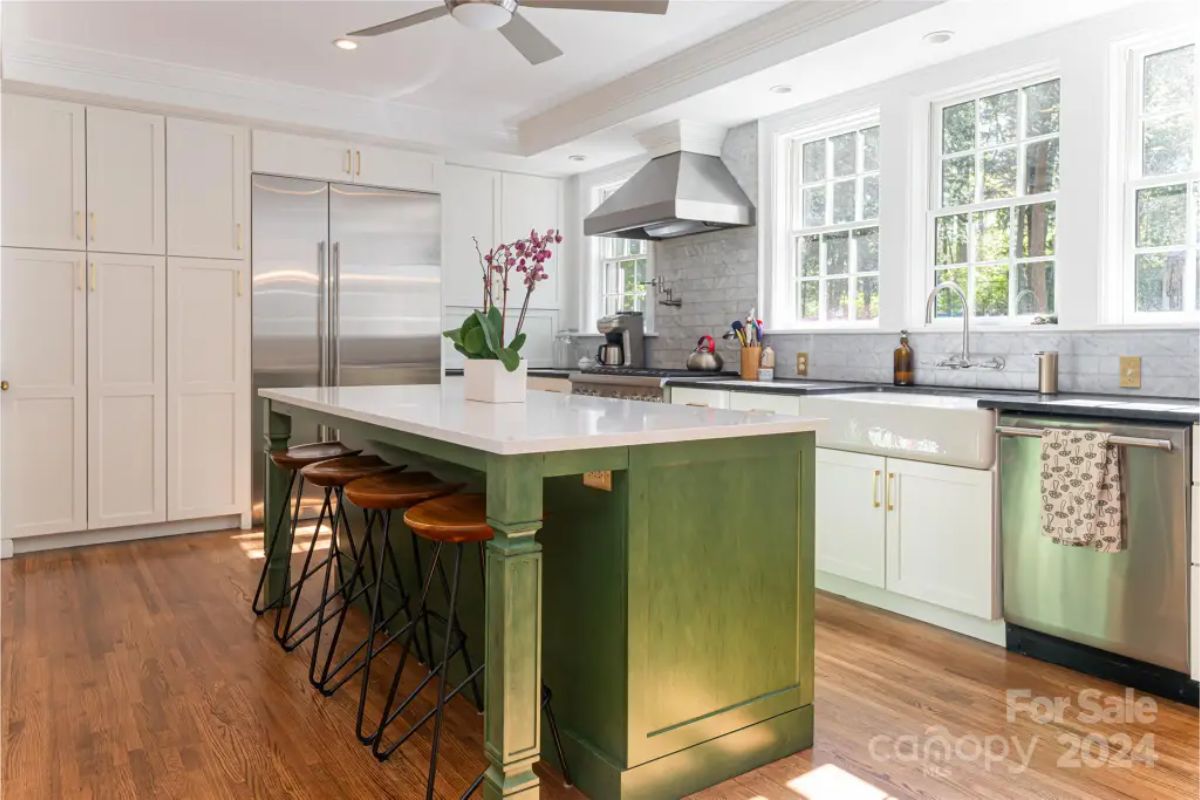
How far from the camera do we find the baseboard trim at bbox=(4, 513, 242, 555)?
14.8 ft

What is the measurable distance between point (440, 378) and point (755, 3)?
3144 mm

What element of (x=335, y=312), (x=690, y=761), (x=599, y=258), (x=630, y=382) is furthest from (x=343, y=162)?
(x=690, y=761)

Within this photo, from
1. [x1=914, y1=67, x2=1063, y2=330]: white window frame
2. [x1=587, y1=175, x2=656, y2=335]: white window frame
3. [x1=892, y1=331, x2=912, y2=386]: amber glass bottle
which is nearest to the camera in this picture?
[x1=914, y1=67, x2=1063, y2=330]: white window frame

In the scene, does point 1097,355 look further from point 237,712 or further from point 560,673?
point 237,712

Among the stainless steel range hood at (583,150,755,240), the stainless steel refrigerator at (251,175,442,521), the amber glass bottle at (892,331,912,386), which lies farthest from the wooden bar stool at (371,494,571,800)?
the stainless steel refrigerator at (251,175,442,521)

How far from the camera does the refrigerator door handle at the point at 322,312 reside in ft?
17.2

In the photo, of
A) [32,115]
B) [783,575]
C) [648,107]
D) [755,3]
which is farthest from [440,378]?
[783,575]

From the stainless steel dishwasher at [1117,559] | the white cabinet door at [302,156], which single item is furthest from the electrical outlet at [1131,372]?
the white cabinet door at [302,156]

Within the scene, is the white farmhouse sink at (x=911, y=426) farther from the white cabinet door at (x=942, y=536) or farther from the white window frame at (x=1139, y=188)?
the white window frame at (x=1139, y=188)

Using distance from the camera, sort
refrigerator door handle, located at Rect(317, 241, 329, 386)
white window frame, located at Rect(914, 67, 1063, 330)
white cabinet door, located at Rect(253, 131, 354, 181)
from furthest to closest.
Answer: refrigerator door handle, located at Rect(317, 241, 329, 386)
white cabinet door, located at Rect(253, 131, 354, 181)
white window frame, located at Rect(914, 67, 1063, 330)

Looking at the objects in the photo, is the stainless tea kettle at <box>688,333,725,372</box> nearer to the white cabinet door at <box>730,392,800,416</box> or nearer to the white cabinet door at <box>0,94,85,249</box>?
the white cabinet door at <box>730,392,800,416</box>

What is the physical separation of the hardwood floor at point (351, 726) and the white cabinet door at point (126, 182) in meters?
2.11

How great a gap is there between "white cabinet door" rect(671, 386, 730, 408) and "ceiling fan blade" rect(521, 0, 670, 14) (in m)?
1.86

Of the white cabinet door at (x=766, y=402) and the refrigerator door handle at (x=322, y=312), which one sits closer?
the white cabinet door at (x=766, y=402)
